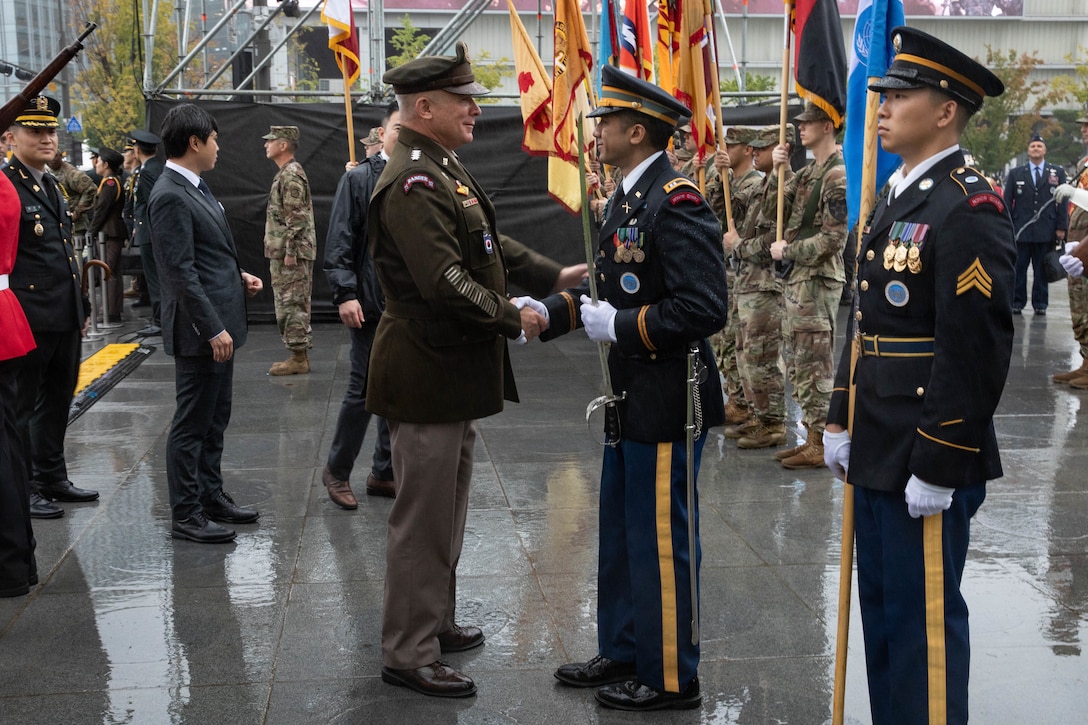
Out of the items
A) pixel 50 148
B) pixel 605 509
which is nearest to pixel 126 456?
pixel 50 148

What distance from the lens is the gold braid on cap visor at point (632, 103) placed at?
375 cm

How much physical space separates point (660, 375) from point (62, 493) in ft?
13.6

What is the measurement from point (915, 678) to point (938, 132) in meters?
1.49

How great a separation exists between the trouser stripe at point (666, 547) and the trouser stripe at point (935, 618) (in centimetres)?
91

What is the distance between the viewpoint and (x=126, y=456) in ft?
25.0

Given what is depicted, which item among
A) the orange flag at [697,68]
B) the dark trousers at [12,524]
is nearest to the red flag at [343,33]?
the orange flag at [697,68]

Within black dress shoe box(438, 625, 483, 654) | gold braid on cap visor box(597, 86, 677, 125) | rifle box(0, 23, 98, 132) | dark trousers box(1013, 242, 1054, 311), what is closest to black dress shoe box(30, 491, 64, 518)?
rifle box(0, 23, 98, 132)

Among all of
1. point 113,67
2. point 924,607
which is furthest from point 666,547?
point 113,67

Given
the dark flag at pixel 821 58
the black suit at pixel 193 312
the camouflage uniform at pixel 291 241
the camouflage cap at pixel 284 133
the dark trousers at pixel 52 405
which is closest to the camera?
the black suit at pixel 193 312

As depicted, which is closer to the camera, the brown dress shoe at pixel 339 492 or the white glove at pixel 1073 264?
the white glove at pixel 1073 264

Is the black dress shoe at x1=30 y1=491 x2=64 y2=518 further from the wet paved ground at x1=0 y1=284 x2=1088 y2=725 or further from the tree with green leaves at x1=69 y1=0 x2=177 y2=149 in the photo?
the tree with green leaves at x1=69 y1=0 x2=177 y2=149

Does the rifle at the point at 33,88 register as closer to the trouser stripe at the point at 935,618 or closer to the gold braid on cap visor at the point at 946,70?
the gold braid on cap visor at the point at 946,70

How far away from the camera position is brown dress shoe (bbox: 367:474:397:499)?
658cm

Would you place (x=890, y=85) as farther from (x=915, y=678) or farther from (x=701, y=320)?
(x=915, y=678)
